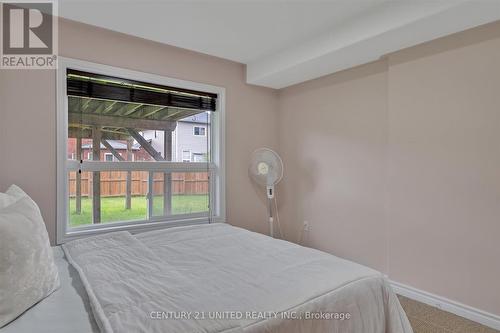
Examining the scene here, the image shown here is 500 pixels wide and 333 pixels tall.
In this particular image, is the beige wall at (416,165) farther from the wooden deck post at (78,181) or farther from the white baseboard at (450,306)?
the wooden deck post at (78,181)

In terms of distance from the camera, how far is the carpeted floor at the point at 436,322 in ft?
6.76

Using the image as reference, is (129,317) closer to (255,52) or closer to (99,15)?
(99,15)

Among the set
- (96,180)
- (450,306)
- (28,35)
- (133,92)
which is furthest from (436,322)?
(28,35)

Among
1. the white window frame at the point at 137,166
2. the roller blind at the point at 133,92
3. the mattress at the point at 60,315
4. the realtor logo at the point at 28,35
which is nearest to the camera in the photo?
the mattress at the point at 60,315

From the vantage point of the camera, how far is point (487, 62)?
6.93 feet

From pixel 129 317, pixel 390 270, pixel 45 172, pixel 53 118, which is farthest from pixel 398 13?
pixel 45 172

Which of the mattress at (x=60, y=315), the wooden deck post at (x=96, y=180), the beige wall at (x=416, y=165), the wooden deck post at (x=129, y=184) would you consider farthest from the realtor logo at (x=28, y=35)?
the beige wall at (x=416, y=165)

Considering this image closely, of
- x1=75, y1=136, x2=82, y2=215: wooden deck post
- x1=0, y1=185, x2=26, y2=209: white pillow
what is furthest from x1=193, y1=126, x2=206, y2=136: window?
x1=0, y1=185, x2=26, y2=209: white pillow

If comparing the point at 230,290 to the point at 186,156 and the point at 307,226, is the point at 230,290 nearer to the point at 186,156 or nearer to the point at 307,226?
the point at 186,156

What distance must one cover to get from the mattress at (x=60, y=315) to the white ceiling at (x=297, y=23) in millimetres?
1973

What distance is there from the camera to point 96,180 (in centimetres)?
276

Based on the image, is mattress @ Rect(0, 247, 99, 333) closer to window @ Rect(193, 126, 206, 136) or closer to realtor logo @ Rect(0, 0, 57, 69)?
realtor logo @ Rect(0, 0, 57, 69)

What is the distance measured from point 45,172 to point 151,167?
0.90 m

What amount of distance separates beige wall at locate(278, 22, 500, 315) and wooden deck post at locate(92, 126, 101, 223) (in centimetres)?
220
